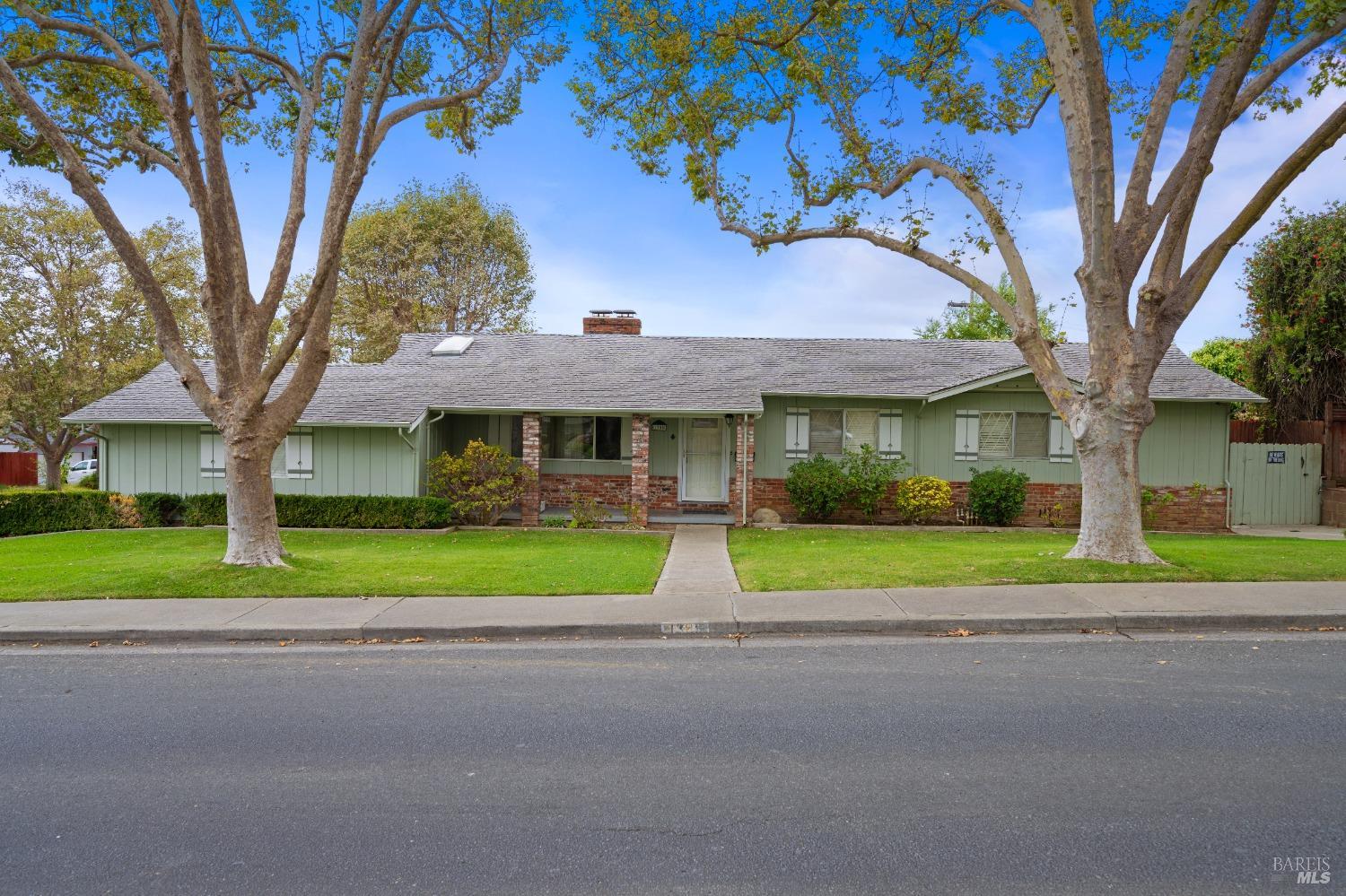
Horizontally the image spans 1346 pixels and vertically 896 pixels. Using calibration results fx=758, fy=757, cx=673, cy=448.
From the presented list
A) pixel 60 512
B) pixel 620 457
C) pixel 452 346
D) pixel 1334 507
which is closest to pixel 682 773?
pixel 620 457

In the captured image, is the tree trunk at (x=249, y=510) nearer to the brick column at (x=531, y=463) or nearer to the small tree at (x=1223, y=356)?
the brick column at (x=531, y=463)

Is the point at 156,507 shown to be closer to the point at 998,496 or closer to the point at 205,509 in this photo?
the point at 205,509

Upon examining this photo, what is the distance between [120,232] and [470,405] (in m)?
7.65

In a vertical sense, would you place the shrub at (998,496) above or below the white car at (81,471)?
above

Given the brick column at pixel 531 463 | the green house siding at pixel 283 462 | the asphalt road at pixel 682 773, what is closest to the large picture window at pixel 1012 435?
the brick column at pixel 531 463

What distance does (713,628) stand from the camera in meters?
7.19

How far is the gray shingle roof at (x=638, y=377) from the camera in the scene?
16.3 meters

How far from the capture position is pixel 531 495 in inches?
642

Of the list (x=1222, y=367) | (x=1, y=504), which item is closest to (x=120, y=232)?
(x=1, y=504)

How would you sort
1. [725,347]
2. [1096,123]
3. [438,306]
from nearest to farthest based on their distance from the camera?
1. [1096,123]
2. [725,347]
3. [438,306]

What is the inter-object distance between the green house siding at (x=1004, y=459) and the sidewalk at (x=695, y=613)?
8.40 metres

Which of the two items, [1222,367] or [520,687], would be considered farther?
[1222,367]

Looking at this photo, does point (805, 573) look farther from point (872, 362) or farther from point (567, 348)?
point (567, 348)

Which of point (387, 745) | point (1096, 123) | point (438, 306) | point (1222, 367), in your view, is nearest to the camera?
point (387, 745)
